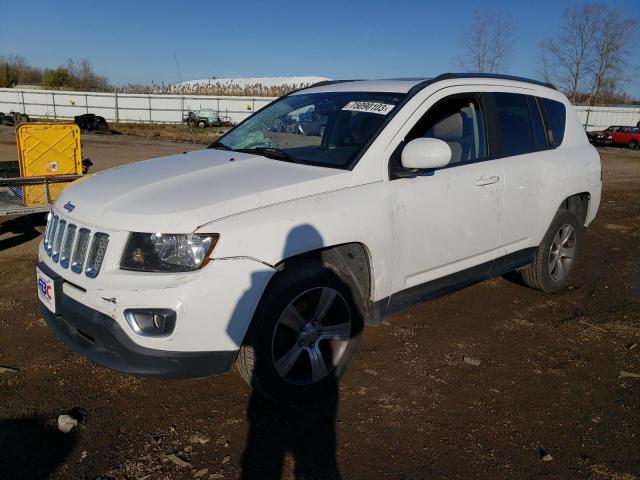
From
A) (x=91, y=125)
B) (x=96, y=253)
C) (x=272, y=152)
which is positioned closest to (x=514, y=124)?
(x=272, y=152)

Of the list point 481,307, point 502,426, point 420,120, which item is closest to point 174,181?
point 420,120

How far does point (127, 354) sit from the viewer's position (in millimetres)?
2604

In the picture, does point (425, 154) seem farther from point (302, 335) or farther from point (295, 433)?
point (295, 433)

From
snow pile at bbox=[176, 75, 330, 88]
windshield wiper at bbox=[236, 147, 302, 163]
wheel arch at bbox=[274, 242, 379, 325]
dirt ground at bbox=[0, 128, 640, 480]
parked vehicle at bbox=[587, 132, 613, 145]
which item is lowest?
dirt ground at bbox=[0, 128, 640, 480]

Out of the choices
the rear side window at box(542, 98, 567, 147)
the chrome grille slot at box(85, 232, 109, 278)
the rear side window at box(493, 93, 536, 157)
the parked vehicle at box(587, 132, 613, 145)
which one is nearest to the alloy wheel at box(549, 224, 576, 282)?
the rear side window at box(542, 98, 567, 147)

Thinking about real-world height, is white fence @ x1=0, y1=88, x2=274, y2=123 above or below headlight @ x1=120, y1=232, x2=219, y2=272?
above

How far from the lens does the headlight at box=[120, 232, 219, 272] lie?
2.58m

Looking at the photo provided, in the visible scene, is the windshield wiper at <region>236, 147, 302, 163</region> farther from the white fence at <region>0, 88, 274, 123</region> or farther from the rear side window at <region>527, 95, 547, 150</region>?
the white fence at <region>0, 88, 274, 123</region>

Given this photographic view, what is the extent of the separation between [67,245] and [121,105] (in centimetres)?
4680

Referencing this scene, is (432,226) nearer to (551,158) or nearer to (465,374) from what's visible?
(465,374)

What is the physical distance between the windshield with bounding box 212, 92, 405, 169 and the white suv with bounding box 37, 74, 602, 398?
0.02m

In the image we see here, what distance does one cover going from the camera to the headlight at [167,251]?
2580 millimetres

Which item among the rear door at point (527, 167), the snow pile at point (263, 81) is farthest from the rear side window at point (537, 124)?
the snow pile at point (263, 81)

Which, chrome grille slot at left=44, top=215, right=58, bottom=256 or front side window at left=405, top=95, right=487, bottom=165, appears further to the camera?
front side window at left=405, top=95, right=487, bottom=165
